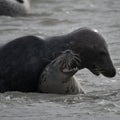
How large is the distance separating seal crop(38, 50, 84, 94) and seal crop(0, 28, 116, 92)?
0.10 meters

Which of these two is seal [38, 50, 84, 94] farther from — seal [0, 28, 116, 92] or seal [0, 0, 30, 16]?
seal [0, 0, 30, 16]

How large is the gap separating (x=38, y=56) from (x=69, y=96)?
0.65 m

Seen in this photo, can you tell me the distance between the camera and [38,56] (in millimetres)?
9797

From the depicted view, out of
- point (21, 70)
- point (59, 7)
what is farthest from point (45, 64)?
point (59, 7)

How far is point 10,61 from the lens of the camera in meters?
9.83

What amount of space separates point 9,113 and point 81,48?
1.69 metres

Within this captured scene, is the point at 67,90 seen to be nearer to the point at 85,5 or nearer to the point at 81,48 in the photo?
the point at 81,48

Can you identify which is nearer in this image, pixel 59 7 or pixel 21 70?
pixel 21 70

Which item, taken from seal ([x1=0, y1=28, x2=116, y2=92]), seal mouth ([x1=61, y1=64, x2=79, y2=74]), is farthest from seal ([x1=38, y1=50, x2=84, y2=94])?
seal ([x1=0, y1=28, x2=116, y2=92])

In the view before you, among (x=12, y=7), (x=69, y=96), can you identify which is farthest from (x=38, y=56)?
(x=12, y=7)

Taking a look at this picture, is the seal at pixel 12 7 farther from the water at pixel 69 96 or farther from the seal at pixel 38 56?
the seal at pixel 38 56

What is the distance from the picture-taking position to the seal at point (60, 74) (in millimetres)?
9547

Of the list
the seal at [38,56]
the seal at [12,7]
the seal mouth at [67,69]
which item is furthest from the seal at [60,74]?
the seal at [12,7]

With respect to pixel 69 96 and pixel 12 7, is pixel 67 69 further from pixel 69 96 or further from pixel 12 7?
pixel 12 7
